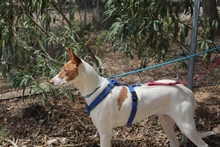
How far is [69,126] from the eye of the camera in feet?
13.2

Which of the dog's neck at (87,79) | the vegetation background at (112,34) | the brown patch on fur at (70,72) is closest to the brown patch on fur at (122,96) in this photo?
the dog's neck at (87,79)

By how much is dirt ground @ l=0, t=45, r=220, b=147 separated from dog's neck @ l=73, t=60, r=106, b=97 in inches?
44.6

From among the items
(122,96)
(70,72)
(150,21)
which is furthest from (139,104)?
(150,21)

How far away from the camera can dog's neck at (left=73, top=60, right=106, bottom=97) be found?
2.69 metres

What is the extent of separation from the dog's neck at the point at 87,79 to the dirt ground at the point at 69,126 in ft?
3.72

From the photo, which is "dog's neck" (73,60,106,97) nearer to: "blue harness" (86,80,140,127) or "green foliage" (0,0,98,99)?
"blue harness" (86,80,140,127)

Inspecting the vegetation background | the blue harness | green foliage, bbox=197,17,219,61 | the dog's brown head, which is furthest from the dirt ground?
the dog's brown head

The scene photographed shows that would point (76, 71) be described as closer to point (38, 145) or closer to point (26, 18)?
point (38, 145)

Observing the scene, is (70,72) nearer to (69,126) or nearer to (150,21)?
(150,21)

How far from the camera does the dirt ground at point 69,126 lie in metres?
3.76

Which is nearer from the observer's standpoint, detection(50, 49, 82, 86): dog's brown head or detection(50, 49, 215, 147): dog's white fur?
detection(50, 49, 82, 86): dog's brown head

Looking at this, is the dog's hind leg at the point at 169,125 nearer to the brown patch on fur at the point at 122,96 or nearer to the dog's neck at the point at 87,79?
the brown patch on fur at the point at 122,96

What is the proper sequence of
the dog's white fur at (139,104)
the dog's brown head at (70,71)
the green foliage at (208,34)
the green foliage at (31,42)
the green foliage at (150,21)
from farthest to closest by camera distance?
the green foliage at (31,42), the green foliage at (208,34), the green foliage at (150,21), the dog's white fur at (139,104), the dog's brown head at (70,71)

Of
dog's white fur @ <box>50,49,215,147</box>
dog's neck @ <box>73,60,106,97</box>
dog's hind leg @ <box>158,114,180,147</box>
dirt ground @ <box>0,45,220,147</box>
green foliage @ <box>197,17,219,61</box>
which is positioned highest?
green foliage @ <box>197,17,219,61</box>
